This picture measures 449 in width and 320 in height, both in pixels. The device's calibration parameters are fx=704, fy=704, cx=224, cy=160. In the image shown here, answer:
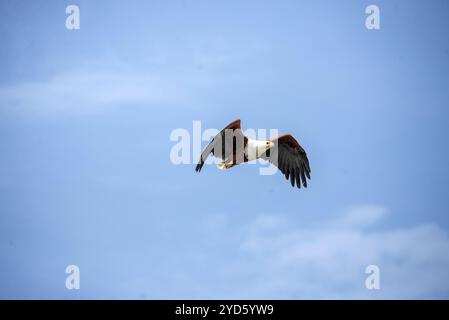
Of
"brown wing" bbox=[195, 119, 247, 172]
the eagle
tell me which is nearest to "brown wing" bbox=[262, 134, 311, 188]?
the eagle

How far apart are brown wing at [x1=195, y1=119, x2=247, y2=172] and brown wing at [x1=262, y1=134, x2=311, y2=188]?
6.74ft

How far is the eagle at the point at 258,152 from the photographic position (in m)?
18.8

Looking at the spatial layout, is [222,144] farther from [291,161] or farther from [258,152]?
[291,161]

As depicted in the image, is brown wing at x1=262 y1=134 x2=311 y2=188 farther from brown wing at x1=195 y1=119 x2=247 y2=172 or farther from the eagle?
brown wing at x1=195 y1=119 x2=247 y2=172

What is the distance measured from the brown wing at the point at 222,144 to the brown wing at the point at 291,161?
2.05 m

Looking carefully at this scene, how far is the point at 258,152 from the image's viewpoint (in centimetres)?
1948

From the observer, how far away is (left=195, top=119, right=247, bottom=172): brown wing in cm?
1844

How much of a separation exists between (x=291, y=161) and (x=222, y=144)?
2.98 m

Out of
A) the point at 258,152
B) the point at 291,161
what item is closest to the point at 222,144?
the point at 258,152

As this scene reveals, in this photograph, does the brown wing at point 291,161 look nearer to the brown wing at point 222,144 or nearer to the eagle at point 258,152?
the eagle at point 258,152
